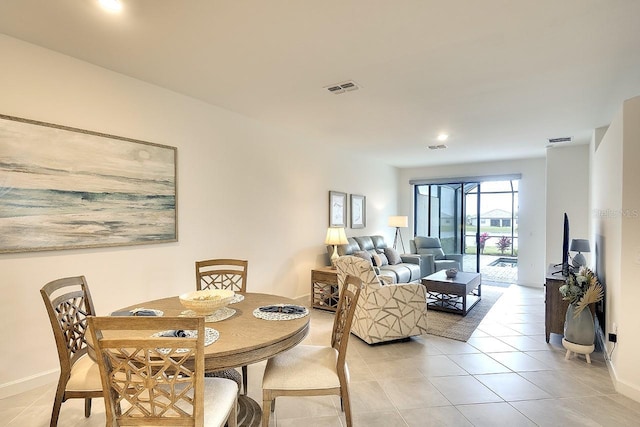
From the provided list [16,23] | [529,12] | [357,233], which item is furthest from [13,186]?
[357,233]

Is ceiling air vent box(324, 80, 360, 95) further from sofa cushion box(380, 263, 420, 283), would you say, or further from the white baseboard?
the white baseboard

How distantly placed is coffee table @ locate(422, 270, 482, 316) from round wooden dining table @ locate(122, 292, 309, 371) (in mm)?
3100

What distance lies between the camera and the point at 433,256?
6520mm

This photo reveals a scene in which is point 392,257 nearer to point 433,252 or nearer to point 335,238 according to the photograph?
point 433,252

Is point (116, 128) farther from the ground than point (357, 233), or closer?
farther from the ground

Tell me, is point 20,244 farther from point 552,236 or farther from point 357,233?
point 552,236

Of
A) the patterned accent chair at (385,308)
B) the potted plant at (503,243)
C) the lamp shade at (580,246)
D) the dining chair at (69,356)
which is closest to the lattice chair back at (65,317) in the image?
the dining chair at (69,356)

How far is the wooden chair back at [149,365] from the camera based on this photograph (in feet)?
3.90

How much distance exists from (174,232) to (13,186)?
127 centimetres

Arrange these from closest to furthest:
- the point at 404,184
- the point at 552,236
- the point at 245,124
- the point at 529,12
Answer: the point at 529,12 < the point at 245,124 < the point at 552,236 < the point at 404,184

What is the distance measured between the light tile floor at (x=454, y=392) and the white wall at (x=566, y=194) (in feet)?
8.65

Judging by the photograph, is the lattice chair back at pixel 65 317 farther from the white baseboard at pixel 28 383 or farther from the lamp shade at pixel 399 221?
the lamp shade at pixel 399 221

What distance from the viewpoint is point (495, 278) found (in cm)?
711

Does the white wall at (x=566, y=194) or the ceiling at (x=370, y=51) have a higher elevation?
the ceiling at (x=370, y=51)
